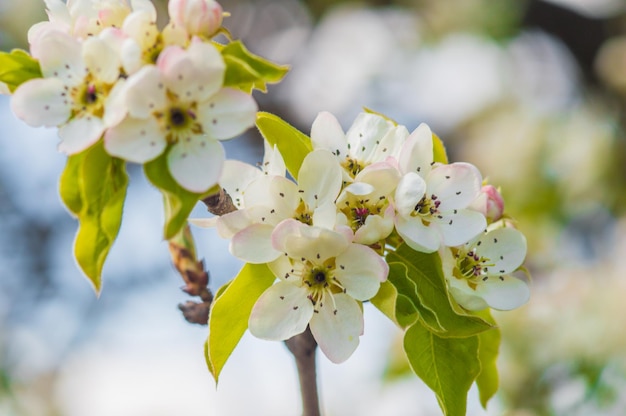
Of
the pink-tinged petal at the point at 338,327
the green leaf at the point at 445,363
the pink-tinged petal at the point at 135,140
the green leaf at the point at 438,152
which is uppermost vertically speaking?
the pink-tinged petal at the point at 135,140

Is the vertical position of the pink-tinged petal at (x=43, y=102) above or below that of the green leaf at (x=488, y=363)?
above

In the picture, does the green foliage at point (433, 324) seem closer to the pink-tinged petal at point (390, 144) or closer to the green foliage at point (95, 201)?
the pink-tinged petal at point (390, 144)

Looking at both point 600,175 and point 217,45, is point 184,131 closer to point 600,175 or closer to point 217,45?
point 217,45

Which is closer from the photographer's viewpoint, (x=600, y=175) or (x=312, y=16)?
(x=600, y=175)

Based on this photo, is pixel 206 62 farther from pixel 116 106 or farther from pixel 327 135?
pixel 327 135

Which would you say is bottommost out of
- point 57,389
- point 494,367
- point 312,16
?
point 57,389

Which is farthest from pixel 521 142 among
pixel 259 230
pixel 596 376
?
pixel 259 230

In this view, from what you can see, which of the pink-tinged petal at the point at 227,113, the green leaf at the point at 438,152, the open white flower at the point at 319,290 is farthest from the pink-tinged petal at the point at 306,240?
the green leaf at the point at 438,152
